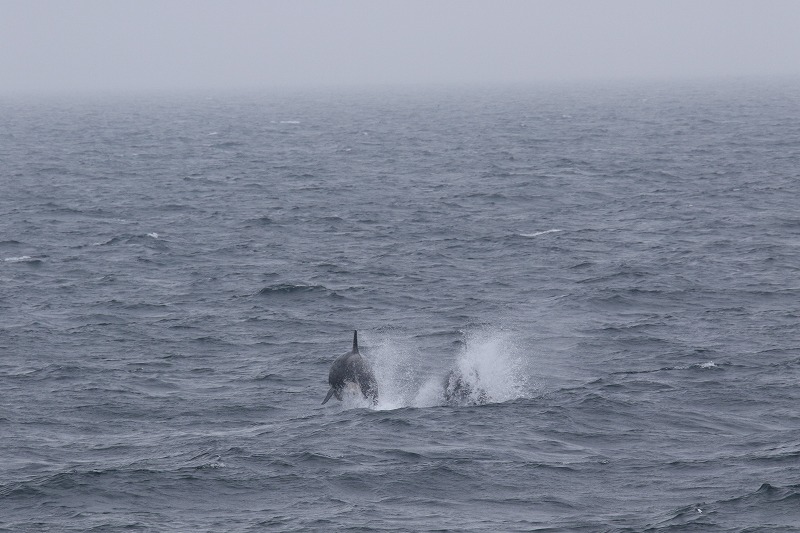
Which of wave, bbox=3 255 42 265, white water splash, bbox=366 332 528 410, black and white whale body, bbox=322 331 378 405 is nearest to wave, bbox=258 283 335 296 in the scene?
white water splash, bbox=366 332 528 410

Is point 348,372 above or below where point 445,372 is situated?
above

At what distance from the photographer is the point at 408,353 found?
40812 millimetres

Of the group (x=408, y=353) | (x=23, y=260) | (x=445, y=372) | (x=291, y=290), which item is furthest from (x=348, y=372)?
(x=23, y=260)

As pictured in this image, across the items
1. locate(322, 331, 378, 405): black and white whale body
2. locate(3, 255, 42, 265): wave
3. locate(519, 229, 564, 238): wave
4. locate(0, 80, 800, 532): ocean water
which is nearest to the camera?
locate(0, 80, 800, 532): ocean water

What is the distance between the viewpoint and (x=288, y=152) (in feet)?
406

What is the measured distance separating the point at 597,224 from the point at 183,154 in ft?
216

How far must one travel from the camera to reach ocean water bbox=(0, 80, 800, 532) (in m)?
27.6

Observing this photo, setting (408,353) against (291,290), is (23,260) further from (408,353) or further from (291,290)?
(408,353)

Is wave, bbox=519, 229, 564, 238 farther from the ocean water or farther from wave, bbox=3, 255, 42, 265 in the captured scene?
wave, bbox=3, 255, 42, 265

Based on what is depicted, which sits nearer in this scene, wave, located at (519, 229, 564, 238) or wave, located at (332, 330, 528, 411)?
wave, located at (332, 330, 528, 411)

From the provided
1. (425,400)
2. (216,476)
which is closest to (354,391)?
(425,400)

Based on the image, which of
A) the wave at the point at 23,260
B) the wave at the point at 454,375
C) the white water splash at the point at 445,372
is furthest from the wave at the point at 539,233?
the wave at the point at 23,260

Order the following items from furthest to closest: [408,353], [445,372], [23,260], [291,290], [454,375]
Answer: [23,260] < [291,290] < [408,353] < [445,372] < [454,375]

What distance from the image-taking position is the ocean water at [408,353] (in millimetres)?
27641
